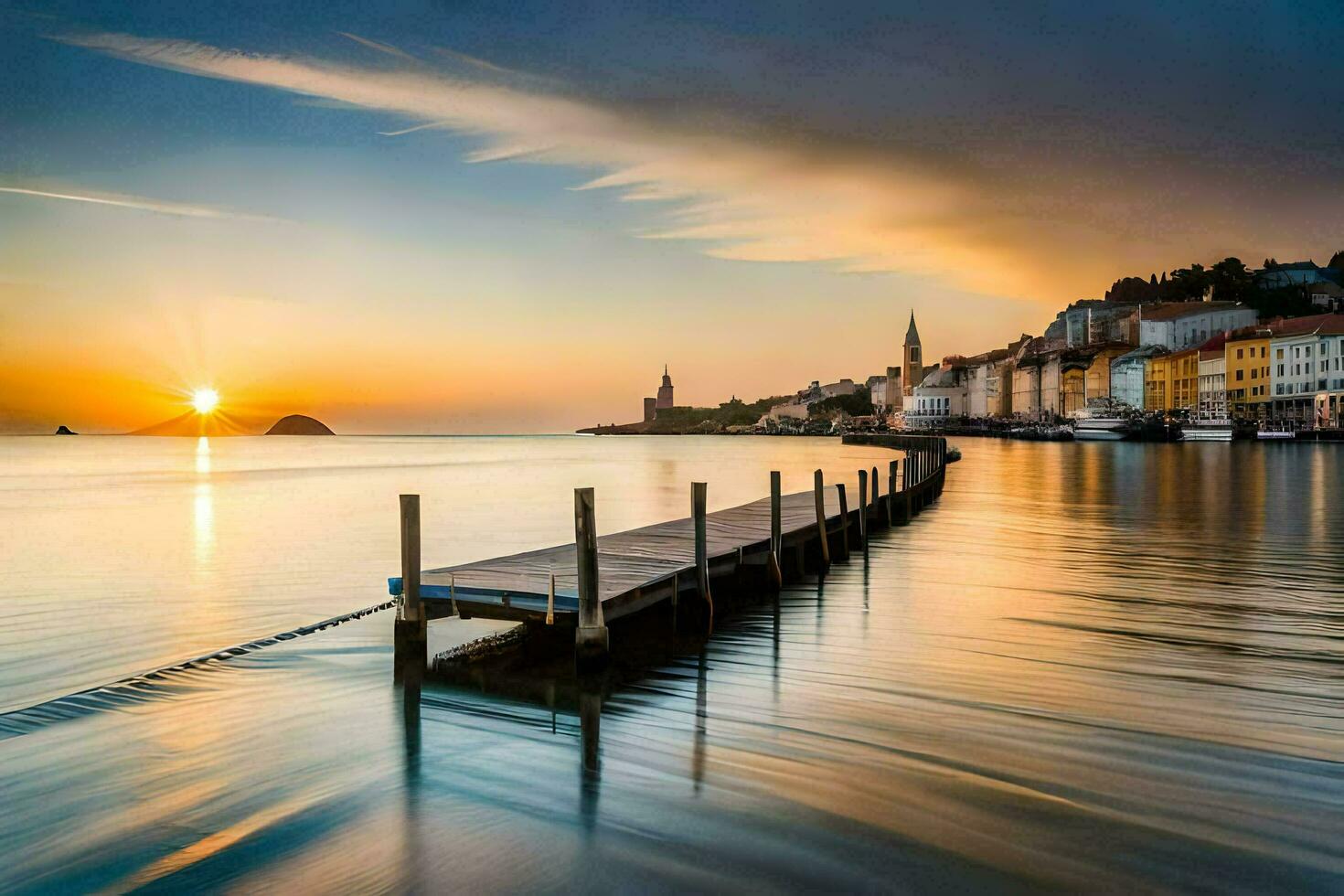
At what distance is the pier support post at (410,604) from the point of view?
410 inches

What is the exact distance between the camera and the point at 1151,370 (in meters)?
115

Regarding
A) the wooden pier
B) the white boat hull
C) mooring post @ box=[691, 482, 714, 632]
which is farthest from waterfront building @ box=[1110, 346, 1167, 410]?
mooring post @ box=[691, 482, 714, 632]

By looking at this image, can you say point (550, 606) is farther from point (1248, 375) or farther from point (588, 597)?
point (1248, 375)

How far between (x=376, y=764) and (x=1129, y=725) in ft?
22.4

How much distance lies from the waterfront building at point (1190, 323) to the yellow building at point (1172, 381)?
195 inches

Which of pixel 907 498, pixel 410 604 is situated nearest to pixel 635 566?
pixel 410 604

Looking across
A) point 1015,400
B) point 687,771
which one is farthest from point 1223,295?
point 687,771

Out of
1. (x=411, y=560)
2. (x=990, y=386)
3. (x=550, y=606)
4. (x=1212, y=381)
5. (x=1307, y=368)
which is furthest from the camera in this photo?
(x=990, y=386)

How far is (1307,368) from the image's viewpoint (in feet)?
291

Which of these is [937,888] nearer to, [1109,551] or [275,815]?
[275,815]

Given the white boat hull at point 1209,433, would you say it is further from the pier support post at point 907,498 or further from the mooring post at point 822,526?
the mooring post at point 822,526

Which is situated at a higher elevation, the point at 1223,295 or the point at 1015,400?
the point at 1223,295

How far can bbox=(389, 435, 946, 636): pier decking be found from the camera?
10281 mm

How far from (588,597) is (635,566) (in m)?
2.99
